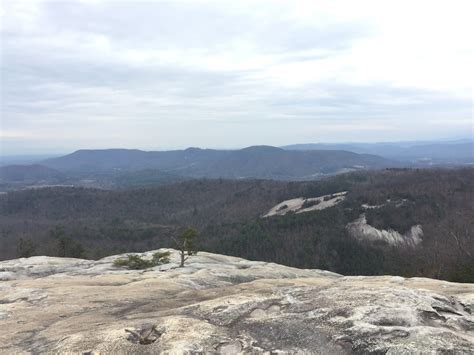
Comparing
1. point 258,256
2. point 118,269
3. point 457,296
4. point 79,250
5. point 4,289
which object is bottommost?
point 258,256

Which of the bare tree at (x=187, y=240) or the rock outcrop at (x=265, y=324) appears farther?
the bare tree at (x=187, y=240)

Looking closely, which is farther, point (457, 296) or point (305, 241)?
point (305, 241)

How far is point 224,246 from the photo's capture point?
629 ft

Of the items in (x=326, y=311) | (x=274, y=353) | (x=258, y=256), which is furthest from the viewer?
(x=258, y=256)

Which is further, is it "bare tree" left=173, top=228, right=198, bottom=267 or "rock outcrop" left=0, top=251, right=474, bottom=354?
"bare tree" left=173, top=228, right=198, bottom=267

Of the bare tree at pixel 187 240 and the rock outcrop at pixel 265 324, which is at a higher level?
the rock outcrop at pixel 265 324

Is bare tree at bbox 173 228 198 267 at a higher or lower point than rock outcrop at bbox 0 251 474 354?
lower

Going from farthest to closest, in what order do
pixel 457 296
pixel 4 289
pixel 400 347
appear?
pixel 4 289, pixel 457 296, pixel 400 347

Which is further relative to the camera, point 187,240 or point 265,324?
point 187,240

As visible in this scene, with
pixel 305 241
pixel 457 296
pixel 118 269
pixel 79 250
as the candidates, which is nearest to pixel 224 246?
pixel 305 241

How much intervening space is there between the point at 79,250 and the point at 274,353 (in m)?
108

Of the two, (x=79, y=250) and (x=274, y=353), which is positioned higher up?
(x=274, y=353)

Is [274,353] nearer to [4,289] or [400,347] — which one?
[400,347]

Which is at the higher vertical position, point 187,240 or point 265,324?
point 265,324
